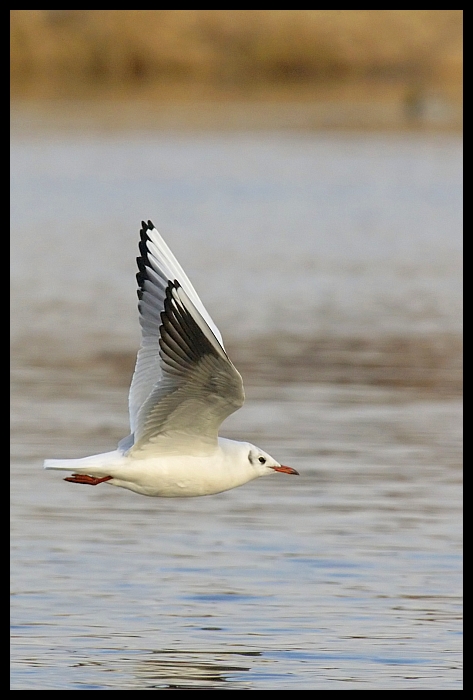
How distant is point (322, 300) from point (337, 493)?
25.2 ft

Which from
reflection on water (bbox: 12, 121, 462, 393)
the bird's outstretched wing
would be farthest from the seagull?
reflection on water (bbox: 12, 121, 462, 393)

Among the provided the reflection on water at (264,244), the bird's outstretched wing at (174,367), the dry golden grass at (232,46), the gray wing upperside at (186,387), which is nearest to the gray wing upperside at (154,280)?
the bird's outstretched wing at (174,367)

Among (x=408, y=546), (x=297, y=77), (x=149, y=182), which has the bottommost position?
(x=408, y=546)

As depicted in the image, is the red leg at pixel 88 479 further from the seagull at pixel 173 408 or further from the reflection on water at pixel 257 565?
the reflection on water at pixel 257 565

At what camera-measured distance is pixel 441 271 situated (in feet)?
63.7

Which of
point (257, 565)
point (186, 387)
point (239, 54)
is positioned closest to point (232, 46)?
point (239, 54)

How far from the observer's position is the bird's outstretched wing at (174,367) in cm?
632

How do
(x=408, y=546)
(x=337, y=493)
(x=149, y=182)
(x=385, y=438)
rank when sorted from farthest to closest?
1. (x=149, y=182)
2. (x=385, y=438)
3. (x=337, y=493)
4. (x=408, y=546)

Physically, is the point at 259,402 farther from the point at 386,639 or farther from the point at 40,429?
the point at 386,639

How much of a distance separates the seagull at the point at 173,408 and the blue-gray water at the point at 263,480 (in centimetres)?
85

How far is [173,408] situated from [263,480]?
148 inches

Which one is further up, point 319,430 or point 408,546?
point 319,430

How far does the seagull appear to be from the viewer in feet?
20.9
